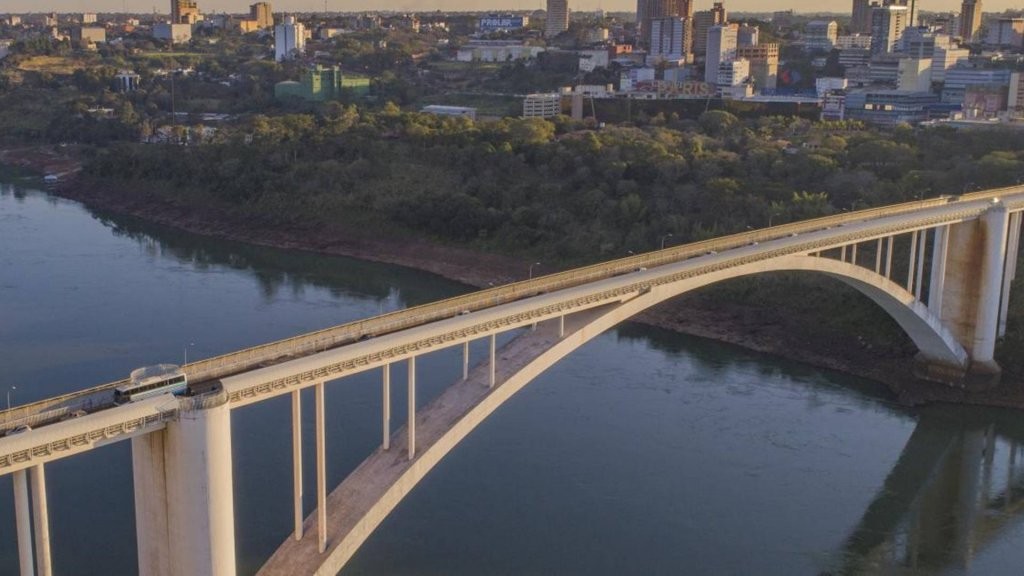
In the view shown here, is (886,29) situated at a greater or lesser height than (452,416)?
greater

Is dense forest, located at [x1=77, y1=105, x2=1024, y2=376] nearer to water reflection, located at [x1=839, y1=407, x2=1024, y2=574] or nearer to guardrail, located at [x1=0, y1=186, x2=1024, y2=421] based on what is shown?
water reflection, located at [x1=839, y1=407, x2=1024, y2=574]

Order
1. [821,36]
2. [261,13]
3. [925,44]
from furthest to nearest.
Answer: [261,13] < [821,36] < [925,44]

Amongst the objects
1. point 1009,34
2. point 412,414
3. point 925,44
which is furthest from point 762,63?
point 412,414

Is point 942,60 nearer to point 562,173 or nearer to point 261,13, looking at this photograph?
point 562,173

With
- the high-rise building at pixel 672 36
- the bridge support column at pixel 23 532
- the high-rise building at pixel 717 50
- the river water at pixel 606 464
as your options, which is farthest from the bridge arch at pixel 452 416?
the high-rise building at pixel 672 36

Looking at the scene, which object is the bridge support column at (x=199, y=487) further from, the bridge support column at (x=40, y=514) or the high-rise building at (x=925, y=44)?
the high-rise building at (x=925, y=44)

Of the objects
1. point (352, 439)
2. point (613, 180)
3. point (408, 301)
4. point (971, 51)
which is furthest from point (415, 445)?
point (971, 51)

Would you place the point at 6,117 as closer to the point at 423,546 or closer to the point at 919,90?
the point at 919,90
